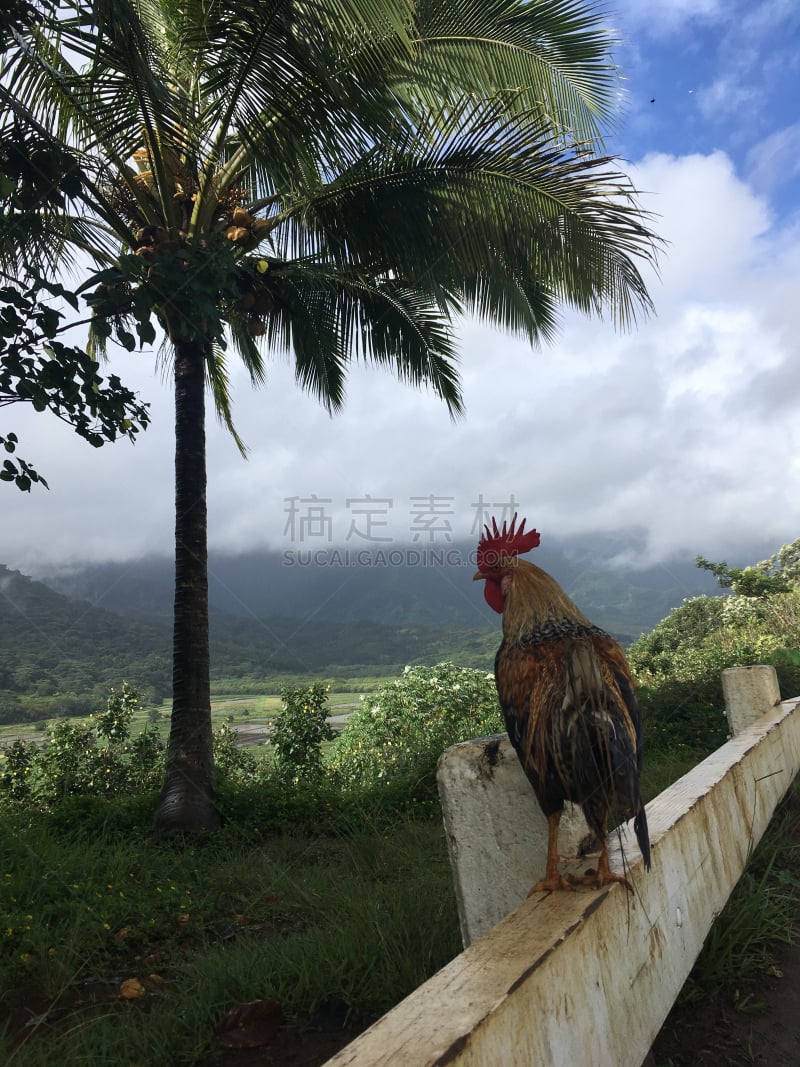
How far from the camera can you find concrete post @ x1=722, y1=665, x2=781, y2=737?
15.4 feet

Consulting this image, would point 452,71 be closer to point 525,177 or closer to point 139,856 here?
point 525,177

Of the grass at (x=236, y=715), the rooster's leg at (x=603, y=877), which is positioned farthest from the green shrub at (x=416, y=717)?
the rooster's leg at (x=603, y=877)

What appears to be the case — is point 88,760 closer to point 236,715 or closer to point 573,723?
point 236,715

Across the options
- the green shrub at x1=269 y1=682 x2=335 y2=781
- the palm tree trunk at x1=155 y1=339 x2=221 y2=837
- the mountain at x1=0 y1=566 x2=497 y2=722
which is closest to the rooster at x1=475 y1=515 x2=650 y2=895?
the palm tree trunk at x1=155 y1=339 x2=221 y2=837

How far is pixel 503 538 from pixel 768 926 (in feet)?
5.86

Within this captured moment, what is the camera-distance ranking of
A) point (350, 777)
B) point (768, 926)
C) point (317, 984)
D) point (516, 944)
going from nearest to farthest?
point (516, 944), point (317, 984), point (768, 926), point (350, 777)

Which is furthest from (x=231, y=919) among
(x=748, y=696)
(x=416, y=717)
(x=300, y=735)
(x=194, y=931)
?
(x=416, y=717)

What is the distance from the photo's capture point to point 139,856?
16.4 ft

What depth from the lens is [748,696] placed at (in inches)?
186

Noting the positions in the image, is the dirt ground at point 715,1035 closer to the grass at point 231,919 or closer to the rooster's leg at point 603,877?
the grass at point 231,919

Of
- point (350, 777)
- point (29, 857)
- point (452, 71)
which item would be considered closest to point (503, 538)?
point (29, 857)

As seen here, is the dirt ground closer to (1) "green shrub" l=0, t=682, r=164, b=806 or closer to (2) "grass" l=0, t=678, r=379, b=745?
(2) "grass" l=0, t=678, r=379, b=745

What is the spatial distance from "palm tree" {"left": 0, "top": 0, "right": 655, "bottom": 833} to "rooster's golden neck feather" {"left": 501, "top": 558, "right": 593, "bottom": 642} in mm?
3754

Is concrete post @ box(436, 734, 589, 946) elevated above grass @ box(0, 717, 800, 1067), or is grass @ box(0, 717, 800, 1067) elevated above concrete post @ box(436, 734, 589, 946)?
concrete post @ box(436, 734, 589, 946)
